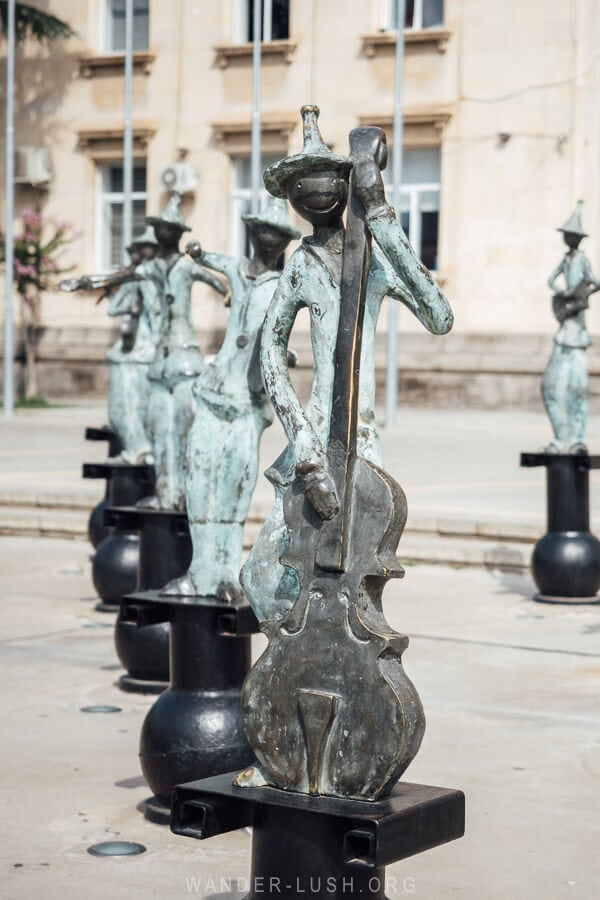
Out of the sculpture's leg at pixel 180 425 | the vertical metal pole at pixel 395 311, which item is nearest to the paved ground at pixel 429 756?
the sculpture's leg at pixel 180 425

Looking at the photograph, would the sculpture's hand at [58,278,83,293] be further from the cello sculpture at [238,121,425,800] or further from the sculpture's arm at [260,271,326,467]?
the cello sculpture at [238,121,425,800]

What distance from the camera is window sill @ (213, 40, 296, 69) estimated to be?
27.6m

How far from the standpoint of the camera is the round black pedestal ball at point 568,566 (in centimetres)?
1041

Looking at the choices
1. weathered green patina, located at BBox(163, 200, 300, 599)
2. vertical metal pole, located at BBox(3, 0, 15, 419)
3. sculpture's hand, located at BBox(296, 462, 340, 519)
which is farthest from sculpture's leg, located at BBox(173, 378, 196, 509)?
vertical metal pole, located at BBox(3, 0, 15, 419)

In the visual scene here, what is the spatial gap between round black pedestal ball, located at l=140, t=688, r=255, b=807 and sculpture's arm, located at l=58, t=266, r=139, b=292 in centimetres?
309

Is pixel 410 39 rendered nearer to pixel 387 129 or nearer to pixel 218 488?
pixel 387 129

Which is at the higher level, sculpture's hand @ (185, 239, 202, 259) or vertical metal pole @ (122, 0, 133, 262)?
vertical metal pole @ (122, 0, 133, 262)

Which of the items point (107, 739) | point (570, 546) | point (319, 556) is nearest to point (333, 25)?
point (570, 546)

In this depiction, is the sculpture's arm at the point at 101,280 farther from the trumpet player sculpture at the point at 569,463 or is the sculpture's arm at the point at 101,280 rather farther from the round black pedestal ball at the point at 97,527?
the trumpet player sculpture at the point at 569,463

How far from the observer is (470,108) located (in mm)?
26328

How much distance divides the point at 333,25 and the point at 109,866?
23746mm

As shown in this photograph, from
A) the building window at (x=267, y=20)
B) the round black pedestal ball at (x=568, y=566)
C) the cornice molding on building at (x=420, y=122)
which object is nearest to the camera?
the round black pedestal ball at (x=568, y=566)

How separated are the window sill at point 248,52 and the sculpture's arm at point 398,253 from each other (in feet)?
80.3

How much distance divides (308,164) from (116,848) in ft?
8.48
